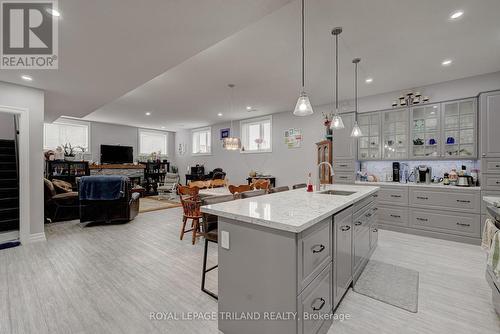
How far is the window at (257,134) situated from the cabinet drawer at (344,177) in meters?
2.39

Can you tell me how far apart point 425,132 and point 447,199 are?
131 centimetres

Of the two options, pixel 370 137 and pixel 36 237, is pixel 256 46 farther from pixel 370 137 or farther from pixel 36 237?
pixel 36 237

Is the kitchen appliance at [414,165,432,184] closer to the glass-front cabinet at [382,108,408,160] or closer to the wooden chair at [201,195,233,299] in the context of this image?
the glass-front cabinet at [382,108,408,160]

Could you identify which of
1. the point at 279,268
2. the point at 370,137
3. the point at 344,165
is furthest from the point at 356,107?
the point at 279,268

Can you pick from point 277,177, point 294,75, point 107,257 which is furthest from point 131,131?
point 294,75

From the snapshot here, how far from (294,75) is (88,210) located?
482 cm

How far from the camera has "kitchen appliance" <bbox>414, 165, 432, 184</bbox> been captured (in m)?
4.01

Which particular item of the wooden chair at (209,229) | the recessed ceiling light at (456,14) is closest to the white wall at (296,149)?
the recessed ceiling light at (456,14)

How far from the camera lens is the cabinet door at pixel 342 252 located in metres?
1.70

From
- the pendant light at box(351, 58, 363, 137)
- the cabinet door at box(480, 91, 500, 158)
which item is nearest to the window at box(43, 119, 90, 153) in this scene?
the pendant light at box(351, 58, 363, 137)

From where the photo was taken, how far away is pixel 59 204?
15.1 feet

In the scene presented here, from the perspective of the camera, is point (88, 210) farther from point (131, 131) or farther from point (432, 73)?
point (432, 73)

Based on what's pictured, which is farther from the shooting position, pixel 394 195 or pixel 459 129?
pixel 394 195

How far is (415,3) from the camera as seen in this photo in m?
1.97
